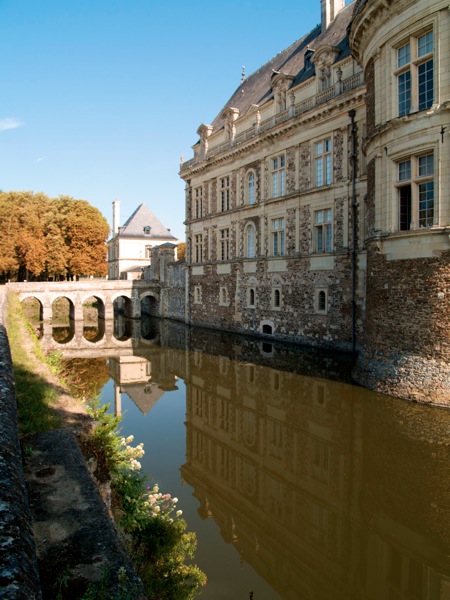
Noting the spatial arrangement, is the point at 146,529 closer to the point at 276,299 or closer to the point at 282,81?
the point at 276,299

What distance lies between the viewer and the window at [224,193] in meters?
25.5

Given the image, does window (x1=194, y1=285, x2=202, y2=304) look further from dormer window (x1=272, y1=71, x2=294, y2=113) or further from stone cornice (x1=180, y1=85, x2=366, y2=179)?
dormer window (x1=272, y1=71, x2=294, y2=113)

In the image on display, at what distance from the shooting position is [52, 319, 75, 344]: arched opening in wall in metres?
24.5

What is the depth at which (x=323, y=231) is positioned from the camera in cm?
1873

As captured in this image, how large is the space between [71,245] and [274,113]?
25108 millimetres

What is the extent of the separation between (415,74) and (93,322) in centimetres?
2787

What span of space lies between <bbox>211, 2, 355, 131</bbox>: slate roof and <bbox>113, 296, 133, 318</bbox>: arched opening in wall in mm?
14650

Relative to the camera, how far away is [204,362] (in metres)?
17.0

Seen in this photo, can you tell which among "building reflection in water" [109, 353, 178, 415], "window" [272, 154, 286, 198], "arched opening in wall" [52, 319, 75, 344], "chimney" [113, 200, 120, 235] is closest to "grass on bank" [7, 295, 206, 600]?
"building reflection in water" [109, 353, 178, 415]

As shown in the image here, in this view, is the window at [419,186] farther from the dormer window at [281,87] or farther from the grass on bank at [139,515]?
the dormer window at [281,87]

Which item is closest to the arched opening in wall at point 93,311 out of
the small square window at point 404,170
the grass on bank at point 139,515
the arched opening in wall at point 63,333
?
the arched opening in wall at point 63,333

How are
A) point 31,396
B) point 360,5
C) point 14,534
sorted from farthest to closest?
1. point 360,5
2. point 31,396
3. point 14,534

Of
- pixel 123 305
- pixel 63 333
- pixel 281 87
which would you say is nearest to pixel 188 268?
pixel 63 333

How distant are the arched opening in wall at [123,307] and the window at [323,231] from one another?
1926cm
